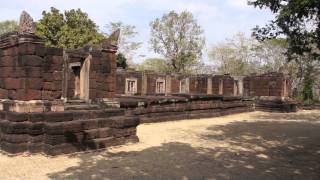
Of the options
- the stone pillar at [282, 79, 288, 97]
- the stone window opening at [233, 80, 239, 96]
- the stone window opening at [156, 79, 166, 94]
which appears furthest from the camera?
the stone window opening at [156, 79, 166, 94]

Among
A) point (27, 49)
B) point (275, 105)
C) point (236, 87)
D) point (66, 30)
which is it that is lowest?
point (275, 105)

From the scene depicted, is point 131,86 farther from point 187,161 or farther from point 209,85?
point 187,161

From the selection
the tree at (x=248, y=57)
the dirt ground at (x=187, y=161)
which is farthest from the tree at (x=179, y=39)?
the dirt ground at (x=187, y=161)

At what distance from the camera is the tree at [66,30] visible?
25.5 metres

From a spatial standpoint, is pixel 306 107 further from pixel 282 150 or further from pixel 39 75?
pixel 39 75

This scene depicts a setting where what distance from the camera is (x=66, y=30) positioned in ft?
84.5

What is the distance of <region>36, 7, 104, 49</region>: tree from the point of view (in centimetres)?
2548

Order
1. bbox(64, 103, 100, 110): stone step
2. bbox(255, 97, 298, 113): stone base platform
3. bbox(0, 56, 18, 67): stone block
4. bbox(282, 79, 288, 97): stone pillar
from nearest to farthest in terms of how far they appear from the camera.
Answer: bbox(0, 56, 18, 67): stone block → bbox(64, 103, 100, 110): stone step → bbox(255, 97, 298, 113): stone base platform → bbox(282, 79, 288, 97): stone pillar

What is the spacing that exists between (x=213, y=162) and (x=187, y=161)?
490 mm

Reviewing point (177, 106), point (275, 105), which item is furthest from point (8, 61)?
point (275, 105)

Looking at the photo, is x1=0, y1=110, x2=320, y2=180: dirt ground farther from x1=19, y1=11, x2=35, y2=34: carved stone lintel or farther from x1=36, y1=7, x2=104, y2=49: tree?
x1=36, y1=7, x2=104, y2=49: tree

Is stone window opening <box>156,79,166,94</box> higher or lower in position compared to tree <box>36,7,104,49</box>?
lower

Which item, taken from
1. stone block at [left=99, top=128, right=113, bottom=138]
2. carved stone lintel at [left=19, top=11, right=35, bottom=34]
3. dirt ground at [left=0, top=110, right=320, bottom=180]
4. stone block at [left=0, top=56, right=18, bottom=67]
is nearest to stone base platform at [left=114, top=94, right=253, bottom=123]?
dirt ground at [left=0, top=110, right=320, bottom=180]

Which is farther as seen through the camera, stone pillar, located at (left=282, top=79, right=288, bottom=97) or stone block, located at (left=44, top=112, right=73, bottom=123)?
stone pillar, located at (left=282, top=79, right=288, bottom=97)
